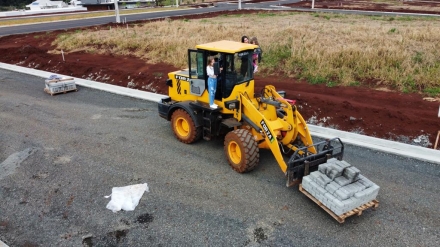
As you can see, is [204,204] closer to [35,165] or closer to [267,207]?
[267,207]

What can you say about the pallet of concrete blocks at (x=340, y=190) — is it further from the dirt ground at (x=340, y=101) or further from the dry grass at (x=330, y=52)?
the dry grass at (x=330, y=52)

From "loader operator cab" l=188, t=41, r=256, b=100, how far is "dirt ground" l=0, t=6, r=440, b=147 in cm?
364

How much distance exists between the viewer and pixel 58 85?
12945 mm

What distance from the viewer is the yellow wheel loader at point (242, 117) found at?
655 cm

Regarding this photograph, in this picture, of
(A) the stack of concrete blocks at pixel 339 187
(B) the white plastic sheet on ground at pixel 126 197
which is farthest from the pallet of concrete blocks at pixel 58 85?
(A) the stack of concrete blocks at pixel 339 187

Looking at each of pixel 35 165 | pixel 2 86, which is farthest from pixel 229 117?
pixel 2 86

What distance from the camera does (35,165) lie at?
25.3ft

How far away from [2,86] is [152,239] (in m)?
12.9

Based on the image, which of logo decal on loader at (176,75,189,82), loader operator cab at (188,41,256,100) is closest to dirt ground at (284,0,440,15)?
loader operator cab at (188,41,256,100)

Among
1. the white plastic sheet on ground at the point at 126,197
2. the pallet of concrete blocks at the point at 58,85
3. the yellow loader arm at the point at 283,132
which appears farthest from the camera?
the pallet of concrete blocks at the point at 58,85

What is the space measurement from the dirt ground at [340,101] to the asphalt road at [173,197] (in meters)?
1.55

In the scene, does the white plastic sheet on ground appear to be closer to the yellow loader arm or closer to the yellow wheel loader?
Result: the yellow wheel loader

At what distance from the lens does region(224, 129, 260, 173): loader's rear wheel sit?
22.2ft

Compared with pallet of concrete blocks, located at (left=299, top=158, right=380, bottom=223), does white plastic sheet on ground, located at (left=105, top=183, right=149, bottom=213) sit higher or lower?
lower
